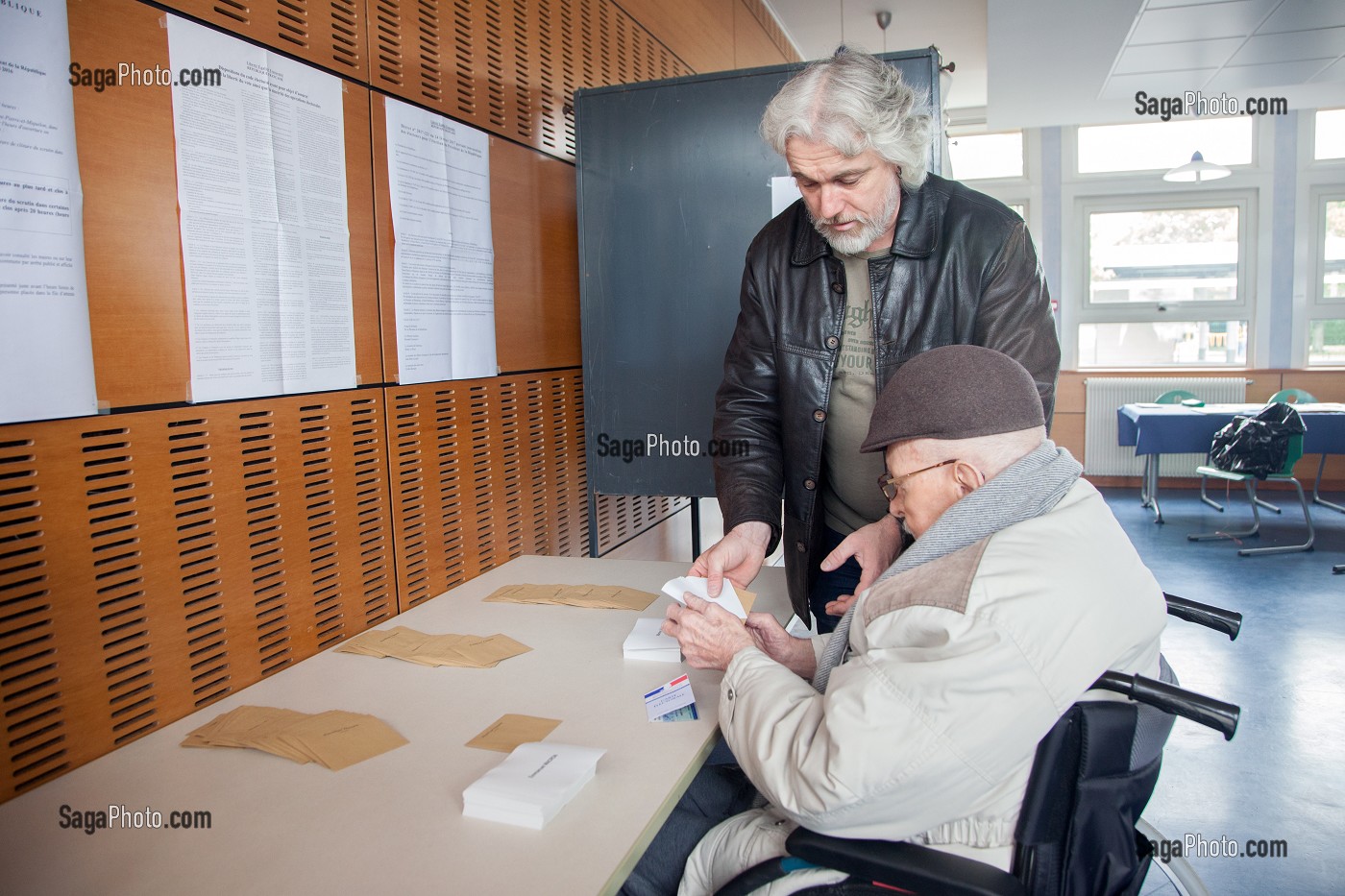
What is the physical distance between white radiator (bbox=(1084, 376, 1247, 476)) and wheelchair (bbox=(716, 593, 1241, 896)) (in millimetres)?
8109

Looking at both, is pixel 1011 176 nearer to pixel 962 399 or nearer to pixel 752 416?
pixel 752 416

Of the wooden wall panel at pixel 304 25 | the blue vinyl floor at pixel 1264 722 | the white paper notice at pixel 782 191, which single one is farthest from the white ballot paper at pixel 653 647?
the blue vinyl floor at pixel 1264 722

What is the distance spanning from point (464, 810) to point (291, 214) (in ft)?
3.82

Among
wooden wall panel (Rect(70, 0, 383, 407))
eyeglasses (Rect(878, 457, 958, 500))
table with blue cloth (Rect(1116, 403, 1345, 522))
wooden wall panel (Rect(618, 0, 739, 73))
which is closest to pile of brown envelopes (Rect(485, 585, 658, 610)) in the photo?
eyeglasses (Rect(878, 457, 958, 500))

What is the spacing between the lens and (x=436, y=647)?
1688mm

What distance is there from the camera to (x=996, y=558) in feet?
3.65

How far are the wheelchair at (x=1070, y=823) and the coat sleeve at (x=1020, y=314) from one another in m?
0.88

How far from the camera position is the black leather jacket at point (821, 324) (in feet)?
6.26

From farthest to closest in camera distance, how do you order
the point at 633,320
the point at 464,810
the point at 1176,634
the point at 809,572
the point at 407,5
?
1. the point at 1176,634
2. the point at 633,320
3. the point at 809,572
4. the point at 407,5
5. the point at 464,810

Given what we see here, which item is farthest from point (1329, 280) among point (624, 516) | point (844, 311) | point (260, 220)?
point (260, 220)

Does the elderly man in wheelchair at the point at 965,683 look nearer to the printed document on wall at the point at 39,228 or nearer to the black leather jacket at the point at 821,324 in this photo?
the black leather jacket at the point at 821,324

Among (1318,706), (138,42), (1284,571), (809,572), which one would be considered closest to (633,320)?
(809,572)

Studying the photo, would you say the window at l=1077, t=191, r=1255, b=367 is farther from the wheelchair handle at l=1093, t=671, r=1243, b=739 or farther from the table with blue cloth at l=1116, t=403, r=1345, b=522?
the wheelchair handle at l=1093, t=671, r=1243, b=739

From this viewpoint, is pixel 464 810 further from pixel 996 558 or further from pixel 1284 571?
pixel 1284 571
